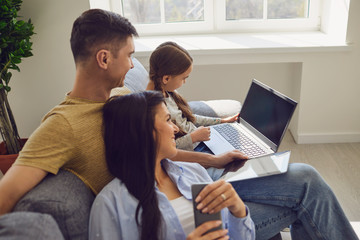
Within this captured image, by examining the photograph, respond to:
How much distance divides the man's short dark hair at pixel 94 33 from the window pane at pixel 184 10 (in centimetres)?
175

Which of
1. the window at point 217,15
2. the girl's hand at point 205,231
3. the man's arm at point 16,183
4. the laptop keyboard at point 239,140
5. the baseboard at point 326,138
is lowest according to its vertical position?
the baseboard at point 326,138

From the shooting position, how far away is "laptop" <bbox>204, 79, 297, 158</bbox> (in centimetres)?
156

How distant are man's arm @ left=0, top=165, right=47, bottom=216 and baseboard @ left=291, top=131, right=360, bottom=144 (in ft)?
6.99

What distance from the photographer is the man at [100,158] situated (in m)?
0.98

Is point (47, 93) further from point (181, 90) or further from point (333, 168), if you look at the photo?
point (333, 168)

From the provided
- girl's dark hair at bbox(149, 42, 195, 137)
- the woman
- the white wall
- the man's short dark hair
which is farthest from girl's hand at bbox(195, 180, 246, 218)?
the white wall

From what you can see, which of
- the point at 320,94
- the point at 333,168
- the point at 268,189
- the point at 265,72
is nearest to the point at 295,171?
the point at 268,189

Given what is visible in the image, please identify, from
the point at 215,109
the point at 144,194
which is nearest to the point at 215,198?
the point at 144,194

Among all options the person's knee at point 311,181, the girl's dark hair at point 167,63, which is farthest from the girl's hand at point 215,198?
the girl's dark hair at point 167,63

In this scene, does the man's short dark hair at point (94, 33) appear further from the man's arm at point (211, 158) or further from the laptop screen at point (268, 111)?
the laptop screen at point (268, 111)

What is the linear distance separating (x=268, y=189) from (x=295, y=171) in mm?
118

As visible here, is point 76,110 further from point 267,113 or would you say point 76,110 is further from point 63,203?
point 267,113

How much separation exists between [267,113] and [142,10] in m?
1.61

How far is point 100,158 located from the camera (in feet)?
3.55
